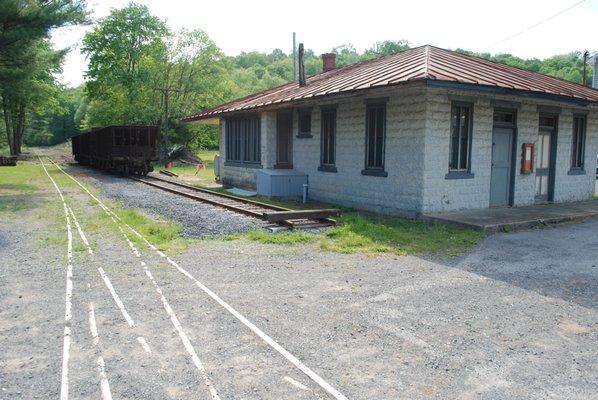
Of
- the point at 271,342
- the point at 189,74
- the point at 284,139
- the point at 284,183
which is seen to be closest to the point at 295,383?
the point at 271,342

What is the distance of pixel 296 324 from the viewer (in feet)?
15.6

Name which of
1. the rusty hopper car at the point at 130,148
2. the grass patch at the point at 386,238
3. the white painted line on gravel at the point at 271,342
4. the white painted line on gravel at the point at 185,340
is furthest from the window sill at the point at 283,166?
the rusty hopper car at the point at 130,148

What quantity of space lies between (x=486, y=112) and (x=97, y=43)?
3947 cm

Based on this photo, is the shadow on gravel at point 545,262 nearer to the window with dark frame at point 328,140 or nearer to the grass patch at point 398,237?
the grass patch at point 398,237

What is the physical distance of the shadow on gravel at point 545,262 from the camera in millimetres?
6102

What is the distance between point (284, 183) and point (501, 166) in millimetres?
6310

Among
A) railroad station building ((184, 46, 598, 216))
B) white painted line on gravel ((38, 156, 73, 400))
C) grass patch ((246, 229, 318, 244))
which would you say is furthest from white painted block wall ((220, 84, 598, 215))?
white painted line on gravel ((38, 156, 73, 400))

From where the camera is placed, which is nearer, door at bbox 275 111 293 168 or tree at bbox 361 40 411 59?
door at bbox 275 111 293 168

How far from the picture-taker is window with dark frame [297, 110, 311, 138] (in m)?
15.1

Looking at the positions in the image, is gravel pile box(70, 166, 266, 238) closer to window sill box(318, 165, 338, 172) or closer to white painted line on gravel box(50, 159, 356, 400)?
white painted line on gravel box(50, 159, 356, 400)

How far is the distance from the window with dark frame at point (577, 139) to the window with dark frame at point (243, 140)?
9708mm

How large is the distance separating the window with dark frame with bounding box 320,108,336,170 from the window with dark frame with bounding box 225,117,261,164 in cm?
351

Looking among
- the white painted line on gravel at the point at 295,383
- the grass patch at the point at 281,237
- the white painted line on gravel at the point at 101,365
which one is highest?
the grass patch at the point at 281,237

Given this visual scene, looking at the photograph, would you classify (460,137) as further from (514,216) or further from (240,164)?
(240,164)
